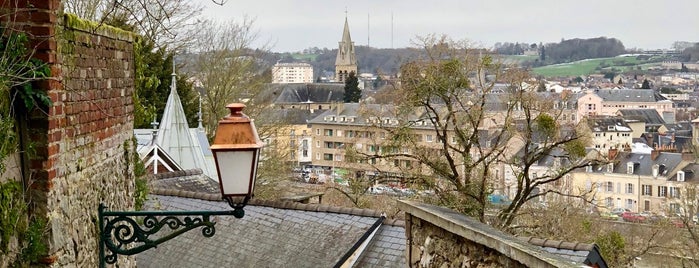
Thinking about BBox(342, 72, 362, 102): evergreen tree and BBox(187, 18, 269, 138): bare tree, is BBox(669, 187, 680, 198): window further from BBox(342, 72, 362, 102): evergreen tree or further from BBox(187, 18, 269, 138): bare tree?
BBox(342, 72, 362, 102): evergreen tree

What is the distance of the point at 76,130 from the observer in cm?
507

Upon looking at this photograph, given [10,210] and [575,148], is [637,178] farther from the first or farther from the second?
[10,210]

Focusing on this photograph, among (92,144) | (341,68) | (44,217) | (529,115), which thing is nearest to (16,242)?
(44,217)

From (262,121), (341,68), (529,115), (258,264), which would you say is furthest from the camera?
(341,68)

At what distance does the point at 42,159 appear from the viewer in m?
4.59

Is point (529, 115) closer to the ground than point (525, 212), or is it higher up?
higher up

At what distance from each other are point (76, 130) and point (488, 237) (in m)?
2.35

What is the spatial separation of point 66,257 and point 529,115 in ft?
65.5

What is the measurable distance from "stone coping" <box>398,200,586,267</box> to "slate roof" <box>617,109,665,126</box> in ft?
349

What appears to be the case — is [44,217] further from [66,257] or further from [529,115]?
[529,115]

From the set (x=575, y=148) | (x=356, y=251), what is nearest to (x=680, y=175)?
(x=575, y=148)

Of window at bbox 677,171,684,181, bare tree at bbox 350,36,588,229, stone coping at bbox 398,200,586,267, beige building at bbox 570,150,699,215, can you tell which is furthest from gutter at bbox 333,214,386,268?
beige building at bbox 570,150,699,215

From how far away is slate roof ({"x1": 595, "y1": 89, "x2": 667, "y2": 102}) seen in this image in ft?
453

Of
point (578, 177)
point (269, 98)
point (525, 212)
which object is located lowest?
point (578, 177)
